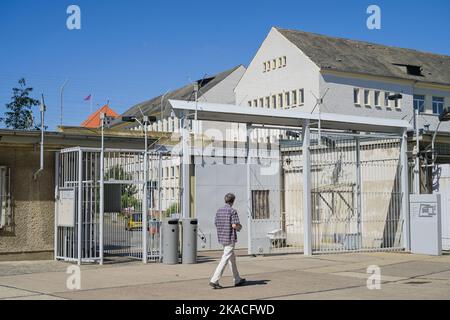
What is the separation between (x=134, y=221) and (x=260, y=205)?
557 cm

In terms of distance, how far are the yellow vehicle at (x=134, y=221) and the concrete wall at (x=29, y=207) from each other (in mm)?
2129

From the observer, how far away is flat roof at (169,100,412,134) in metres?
17.6

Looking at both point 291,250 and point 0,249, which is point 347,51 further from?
point 0,249

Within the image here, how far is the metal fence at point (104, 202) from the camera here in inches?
661

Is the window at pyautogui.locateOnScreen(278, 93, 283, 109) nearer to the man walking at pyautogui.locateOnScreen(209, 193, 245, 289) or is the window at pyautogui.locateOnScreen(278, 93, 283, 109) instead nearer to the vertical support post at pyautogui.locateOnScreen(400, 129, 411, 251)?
the vertical support post at pyautogui.locateOnScreen(400, 129, 411, 251)

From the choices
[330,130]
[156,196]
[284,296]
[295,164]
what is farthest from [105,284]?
[295,164]

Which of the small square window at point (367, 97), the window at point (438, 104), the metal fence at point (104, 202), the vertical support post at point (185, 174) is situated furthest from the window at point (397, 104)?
the vertical support post at point (185, 174)

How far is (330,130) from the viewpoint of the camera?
2127 cm

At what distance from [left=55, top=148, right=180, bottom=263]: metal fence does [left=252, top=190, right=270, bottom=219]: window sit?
395 centimetres

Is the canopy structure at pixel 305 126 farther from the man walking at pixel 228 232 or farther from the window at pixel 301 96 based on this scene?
the window at pixel 301 96

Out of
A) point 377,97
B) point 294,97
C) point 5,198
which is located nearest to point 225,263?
point 5,198

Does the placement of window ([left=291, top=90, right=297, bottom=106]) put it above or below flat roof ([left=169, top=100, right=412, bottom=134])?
above

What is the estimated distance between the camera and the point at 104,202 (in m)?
18.1

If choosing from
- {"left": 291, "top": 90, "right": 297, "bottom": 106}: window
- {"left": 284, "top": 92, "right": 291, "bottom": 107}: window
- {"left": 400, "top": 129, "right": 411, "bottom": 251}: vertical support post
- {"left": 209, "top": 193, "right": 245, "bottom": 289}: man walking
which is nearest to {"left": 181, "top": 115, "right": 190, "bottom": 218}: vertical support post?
{"left": 209, "top": 193, "right": 245, "bottom": 289}: man walking
